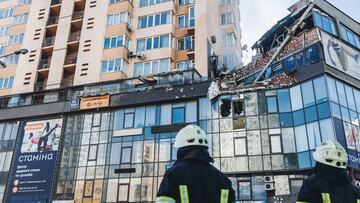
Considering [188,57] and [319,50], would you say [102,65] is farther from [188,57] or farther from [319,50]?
[319,50]

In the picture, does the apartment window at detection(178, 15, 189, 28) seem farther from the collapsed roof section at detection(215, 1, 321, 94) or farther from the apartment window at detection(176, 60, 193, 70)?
the collapsed roof section at detection(215, 1, 321, 94)

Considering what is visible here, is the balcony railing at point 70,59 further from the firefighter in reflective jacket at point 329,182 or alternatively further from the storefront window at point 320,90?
the firefighter in reflective jacket at point 329,182

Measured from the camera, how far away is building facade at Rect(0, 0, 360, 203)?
22.0 m

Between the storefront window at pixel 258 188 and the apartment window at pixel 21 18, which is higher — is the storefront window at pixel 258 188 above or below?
below

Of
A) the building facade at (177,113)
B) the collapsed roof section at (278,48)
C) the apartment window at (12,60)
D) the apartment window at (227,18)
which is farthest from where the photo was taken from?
the apartment window at (12,60)

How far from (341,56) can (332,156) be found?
22.1 metres

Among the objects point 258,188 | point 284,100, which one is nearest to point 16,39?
point 284,100

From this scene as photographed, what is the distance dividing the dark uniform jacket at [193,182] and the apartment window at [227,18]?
3070 cm

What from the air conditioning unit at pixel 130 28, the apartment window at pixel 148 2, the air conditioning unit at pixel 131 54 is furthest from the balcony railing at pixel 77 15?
the air conditioning unit at pixel 131 54

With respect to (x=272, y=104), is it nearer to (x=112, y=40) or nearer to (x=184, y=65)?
(x=184, y=65)

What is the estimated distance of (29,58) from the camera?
3303 cm

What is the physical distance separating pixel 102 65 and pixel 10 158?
34.2ft

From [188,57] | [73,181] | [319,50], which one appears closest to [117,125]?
[73,181]

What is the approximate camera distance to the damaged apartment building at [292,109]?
21172 mm
